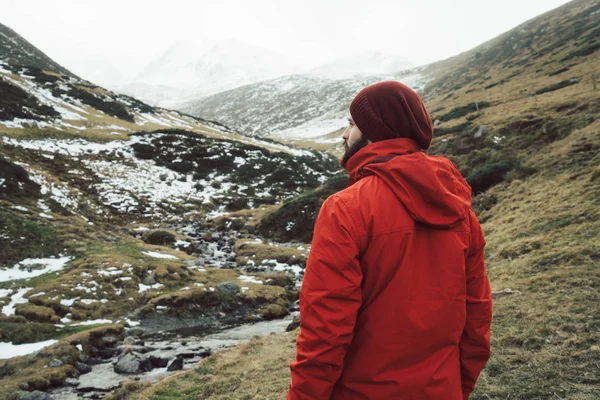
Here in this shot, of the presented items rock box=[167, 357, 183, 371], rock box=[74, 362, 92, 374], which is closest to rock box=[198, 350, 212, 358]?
rock box=[167, 357, 183, 371]

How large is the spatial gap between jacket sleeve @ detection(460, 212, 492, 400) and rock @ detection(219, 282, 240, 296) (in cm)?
1711

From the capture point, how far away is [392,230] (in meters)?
2.04

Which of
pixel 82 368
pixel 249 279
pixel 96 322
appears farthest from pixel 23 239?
pixel 249 279

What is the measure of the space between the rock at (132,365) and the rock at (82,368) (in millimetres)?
911

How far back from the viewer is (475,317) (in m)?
2.47

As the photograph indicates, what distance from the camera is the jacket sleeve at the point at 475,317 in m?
2.45

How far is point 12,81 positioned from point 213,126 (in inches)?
1684

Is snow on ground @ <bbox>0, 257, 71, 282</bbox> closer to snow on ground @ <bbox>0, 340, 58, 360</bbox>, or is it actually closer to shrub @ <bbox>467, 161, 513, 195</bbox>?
snow on ground @ <bbox>0, 340, 58, 360</bbox>

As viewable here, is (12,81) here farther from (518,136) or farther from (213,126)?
(518,136)

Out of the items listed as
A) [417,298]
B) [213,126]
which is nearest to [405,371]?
[417,298]

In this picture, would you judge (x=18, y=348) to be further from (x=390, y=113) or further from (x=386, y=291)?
(x=390, y=113)

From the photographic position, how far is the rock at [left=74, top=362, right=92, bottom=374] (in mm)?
11312


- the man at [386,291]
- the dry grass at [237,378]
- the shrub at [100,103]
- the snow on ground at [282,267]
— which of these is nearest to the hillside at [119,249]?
the snow on ground at [282,267]

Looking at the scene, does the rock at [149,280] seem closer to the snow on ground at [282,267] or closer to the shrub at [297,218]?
the snow on ground at [282,267]
